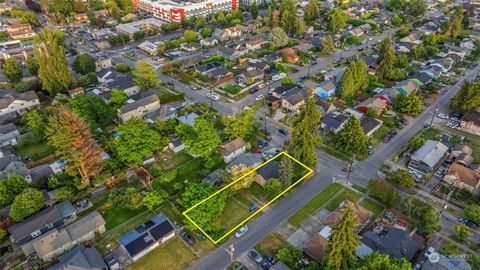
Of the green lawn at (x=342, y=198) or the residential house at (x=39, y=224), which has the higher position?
the residential house at (x=39, y=224)

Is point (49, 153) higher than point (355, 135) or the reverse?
the reverse

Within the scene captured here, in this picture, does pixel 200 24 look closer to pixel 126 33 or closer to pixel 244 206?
pixel 126 33

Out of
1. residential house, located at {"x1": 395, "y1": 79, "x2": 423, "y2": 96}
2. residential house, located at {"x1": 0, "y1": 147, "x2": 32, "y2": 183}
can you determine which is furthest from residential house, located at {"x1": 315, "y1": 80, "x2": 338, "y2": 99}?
residential house, located at {"x1": 0, "y1": 147, "x2": 32, "y2": 183}

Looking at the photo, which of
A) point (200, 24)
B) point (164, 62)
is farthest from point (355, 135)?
point (200, 24)

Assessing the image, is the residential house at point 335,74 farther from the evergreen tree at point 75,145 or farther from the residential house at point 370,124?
the evergreen tree at point 75,145

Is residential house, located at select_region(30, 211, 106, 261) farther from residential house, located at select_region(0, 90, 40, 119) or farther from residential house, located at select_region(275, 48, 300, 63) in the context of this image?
residential house, located at select_region(275, 48, 300, 63)

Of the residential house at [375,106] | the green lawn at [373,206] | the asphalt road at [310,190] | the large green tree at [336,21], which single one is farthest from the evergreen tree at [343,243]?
the large green tree at [336,21]

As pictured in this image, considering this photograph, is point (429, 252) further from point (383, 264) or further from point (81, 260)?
point (81, 260)
